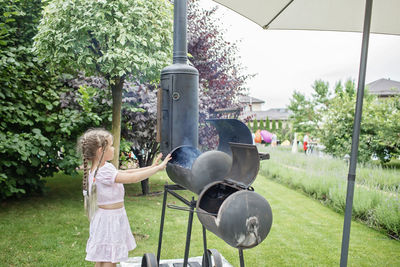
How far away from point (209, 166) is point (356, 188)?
4505 millimetres

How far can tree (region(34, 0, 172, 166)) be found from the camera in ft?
11.5

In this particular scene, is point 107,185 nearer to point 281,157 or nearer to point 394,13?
point 394,13

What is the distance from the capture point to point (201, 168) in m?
2.12

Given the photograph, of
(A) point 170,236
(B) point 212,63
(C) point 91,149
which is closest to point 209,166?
(C) point 91,149

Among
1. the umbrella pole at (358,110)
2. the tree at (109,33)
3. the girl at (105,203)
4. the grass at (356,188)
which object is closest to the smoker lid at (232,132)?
the girl at (105,203)

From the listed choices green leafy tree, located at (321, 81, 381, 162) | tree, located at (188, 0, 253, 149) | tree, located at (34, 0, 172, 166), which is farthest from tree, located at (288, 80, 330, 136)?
tree, located at (34, 0, 172, 166)

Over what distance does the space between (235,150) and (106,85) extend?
382 centimetres

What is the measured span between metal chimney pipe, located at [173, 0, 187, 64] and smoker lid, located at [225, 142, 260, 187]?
0.95m

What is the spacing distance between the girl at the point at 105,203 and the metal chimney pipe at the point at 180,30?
0.86 metres

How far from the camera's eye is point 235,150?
216 cm

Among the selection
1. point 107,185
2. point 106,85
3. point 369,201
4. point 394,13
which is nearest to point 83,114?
point 106,85

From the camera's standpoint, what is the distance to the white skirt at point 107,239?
7.48ft

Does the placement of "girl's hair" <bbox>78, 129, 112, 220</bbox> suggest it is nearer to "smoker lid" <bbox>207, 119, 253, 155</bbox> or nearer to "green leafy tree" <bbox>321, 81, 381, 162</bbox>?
"smoker lid" <bbox>207, 119, 253, 155</bbox>

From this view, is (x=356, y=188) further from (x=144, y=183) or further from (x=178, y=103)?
(x=178, y=103)
